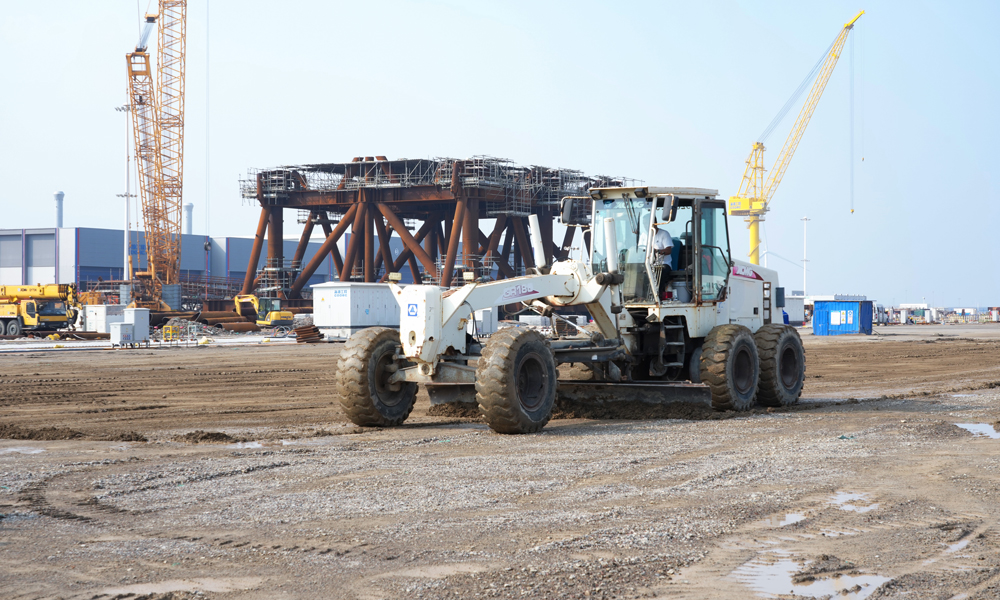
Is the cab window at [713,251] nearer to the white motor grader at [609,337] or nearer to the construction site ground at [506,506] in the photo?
the white motor grader at [609,337]

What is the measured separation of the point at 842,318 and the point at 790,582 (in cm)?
5722

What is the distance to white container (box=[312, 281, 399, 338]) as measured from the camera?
47844 mm

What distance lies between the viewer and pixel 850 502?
7434mm

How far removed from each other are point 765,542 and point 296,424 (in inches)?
336

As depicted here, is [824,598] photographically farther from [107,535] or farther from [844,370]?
[844,370]

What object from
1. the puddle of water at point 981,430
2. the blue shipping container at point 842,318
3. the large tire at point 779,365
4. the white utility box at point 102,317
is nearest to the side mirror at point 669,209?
the large tire at point 779,365

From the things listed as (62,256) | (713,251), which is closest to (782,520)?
(713,251)

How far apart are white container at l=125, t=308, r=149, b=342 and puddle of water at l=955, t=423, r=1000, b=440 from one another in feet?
120

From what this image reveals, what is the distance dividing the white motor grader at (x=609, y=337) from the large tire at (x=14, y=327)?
155ft

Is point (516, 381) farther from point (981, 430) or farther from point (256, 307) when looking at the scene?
point (256, 307)

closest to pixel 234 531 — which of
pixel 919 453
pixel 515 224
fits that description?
pixel 919 453

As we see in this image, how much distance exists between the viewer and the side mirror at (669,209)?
12969mm

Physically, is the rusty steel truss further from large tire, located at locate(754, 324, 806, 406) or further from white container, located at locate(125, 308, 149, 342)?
large tire, located at locate(754, 324, 806, 406)

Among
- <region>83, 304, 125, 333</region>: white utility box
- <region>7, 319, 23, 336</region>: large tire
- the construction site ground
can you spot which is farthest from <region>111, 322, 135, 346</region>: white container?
the construction site ground
